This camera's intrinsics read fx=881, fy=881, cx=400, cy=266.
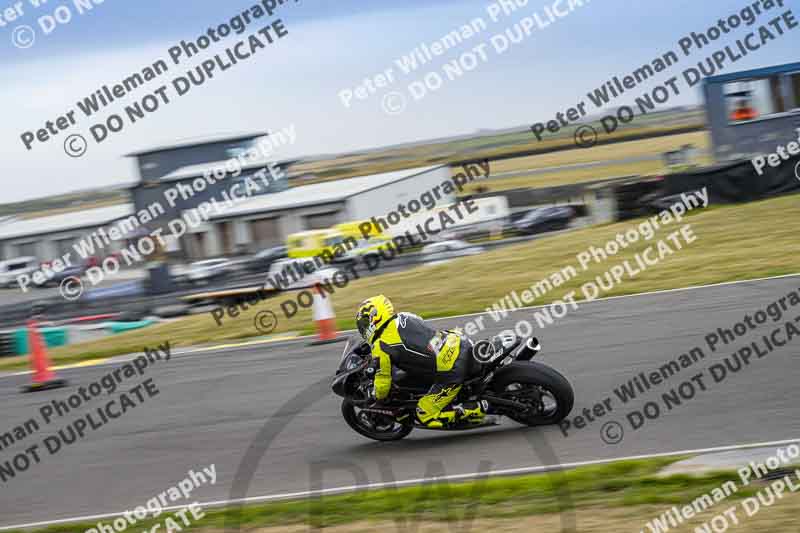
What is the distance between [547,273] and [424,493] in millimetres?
11247

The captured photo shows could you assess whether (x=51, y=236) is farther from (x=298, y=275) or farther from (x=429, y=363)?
(x=429, y=363)

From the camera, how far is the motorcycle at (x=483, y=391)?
7.54 metres

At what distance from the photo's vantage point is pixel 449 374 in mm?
7688

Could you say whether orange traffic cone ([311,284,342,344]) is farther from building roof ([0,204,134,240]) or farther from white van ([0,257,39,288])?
building roof ([0,204,134,240])

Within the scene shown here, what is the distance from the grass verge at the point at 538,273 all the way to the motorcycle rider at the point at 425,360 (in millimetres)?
6716

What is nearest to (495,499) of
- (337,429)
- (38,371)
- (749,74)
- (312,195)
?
(337,429)

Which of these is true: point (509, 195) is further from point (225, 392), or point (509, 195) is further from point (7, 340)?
point (225, 392)

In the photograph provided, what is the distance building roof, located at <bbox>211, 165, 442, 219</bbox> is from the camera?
4341 cm

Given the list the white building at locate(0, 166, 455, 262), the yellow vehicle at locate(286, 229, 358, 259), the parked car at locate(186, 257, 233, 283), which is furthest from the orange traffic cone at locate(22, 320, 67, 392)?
the white building at locate(0, 166, 455, 262)

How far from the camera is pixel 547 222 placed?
29.5 metres

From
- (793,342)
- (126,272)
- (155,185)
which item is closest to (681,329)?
(793,342)

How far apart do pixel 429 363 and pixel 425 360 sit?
4cm

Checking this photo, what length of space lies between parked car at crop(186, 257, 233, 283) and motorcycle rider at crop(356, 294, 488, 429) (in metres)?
19.9

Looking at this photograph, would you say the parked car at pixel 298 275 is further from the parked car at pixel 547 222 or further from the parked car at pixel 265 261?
the parked car at pixel 547 222
